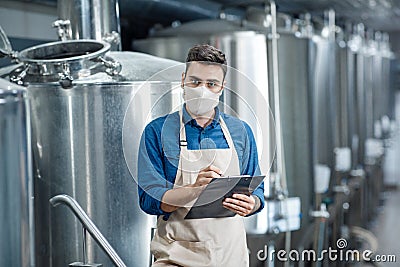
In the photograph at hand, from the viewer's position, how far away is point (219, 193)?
1.88 m

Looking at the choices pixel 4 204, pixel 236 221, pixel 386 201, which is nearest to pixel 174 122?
pixel 236 221

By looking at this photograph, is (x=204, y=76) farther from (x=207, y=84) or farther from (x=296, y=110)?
(x=296, y=110)

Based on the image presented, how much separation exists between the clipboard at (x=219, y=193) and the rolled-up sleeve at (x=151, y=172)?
0.29ft

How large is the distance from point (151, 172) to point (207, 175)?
15 centimetres

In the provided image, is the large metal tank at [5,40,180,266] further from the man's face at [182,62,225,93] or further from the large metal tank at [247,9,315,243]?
the large metal tank at [247,9,315,243]

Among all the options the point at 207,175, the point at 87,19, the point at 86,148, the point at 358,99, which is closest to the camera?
the point at 207,175

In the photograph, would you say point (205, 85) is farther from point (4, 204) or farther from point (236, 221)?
point (4, 204)

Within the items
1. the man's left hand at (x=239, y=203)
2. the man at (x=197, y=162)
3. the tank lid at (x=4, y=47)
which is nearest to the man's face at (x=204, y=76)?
the man at (x=197, y=162)

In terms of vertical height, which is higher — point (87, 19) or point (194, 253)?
point (87, 19)

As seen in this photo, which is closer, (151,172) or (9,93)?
(9,93)

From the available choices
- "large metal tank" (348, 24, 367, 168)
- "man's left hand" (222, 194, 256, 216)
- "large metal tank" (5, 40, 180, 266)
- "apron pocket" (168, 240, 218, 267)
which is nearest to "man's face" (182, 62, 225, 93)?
"man's left hand" (222, 194, 256, 216)

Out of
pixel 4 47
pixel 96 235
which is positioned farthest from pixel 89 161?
pixel 4 47

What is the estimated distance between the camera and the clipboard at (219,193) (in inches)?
73.6

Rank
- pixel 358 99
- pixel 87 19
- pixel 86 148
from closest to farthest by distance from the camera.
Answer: pixel 86 148, pixel 87 19, pixel 358 99
